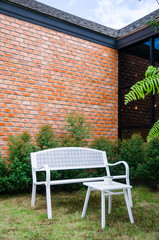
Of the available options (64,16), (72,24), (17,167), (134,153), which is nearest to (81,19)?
(64,16)

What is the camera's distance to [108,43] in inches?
238

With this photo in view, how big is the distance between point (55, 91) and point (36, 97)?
488 millimetres

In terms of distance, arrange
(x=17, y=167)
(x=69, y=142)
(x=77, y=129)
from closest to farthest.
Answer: (x=17, y=167), (x=69, y=142), (x=77, y=129)

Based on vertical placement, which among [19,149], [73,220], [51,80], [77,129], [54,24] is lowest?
[73,220]

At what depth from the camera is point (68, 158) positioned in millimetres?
3982

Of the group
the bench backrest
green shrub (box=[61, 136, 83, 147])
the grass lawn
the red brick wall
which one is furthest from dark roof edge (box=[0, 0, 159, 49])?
the grass lawn

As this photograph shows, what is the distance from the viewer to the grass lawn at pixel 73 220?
2.36 m

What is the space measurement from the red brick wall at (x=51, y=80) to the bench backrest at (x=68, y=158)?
1.04m

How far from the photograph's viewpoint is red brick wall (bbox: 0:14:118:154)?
14.8 feet

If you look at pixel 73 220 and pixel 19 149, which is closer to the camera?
pixel 73 220

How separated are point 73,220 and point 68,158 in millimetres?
1304

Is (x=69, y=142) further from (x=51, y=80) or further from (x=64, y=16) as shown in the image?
(x=64, y=16)

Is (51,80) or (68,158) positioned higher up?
(51,80)

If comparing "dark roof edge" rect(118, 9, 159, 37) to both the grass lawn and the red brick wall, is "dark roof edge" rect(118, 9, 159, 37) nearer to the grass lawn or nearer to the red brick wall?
the red brick wall
